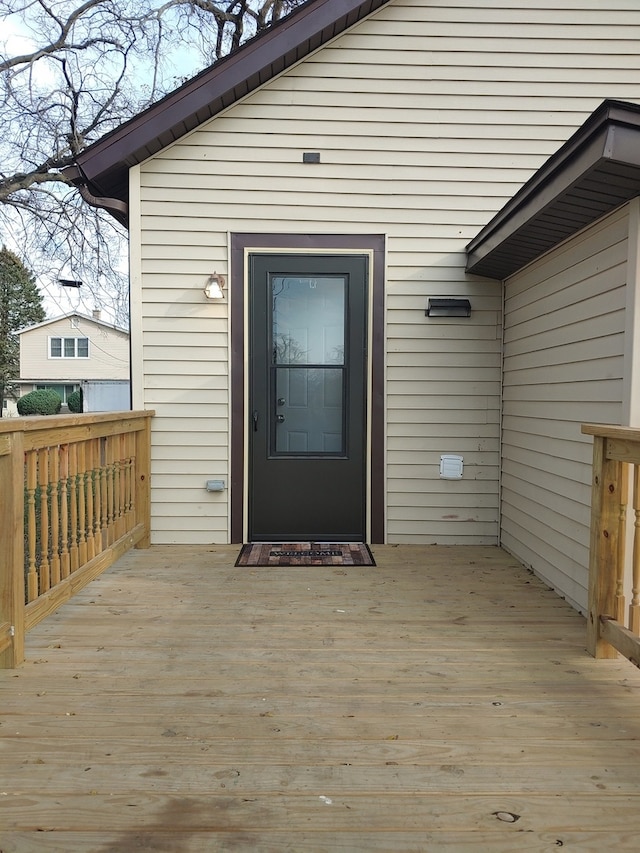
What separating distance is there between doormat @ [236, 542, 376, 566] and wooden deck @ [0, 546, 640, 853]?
68 cm

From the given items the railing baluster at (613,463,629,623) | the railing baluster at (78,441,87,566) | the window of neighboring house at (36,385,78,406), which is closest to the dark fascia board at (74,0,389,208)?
the railing baluster at (78,441,87,566)

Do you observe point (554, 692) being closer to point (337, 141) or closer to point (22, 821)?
point (22, 821)

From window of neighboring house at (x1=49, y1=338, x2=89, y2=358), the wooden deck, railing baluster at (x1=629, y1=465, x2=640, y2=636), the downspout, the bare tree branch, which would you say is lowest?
the wooden deck

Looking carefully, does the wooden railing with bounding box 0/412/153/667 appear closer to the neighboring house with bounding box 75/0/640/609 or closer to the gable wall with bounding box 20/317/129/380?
the neighboring house with bounding box 75/0/640/609

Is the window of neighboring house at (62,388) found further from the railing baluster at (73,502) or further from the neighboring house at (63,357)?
the railing baluster at (73,502)

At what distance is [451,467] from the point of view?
459cm

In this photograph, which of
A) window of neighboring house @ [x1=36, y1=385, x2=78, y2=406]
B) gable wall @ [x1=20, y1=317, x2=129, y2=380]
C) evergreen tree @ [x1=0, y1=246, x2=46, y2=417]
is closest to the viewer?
evergreen tree @ [x1=0, y1=246, x2=46, y2=417]

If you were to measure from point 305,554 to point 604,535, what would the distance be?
7.26ft

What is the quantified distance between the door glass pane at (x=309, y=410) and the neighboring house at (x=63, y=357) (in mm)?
20383

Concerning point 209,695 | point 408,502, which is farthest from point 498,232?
point 209,695

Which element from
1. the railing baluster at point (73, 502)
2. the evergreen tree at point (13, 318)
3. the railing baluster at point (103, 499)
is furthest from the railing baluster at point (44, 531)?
the evergreen tree at point (13, 318)

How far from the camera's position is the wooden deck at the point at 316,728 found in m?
1.57

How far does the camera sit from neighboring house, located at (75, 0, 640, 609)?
4.39 metres

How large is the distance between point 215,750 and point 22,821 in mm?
544
